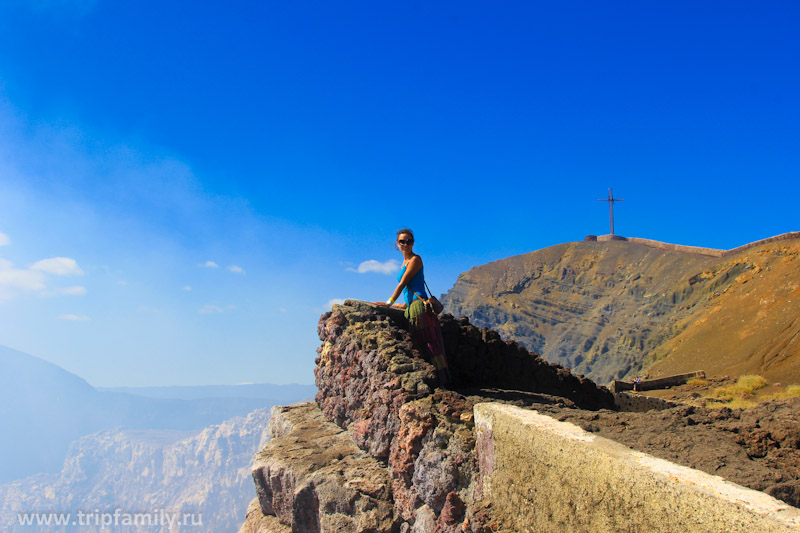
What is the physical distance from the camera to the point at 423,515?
505cm

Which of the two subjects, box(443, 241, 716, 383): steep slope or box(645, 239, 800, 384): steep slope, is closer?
box(645, 239, 800, 384): steep slope

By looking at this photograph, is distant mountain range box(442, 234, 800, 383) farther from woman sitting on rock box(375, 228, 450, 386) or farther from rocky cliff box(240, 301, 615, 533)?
woman sitting on rock box(375, 228, 450, 386)

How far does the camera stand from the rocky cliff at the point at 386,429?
16.3ft

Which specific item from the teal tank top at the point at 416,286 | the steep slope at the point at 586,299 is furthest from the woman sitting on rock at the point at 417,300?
the steep slope at the point at 586,299

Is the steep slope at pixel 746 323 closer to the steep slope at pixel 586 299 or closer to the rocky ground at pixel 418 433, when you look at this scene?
the steep slope at pixel 586 299

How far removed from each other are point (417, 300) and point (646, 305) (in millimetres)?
48490

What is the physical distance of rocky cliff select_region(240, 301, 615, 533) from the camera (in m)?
4.97

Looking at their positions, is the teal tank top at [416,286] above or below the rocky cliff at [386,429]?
above

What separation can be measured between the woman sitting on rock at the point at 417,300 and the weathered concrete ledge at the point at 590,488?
6.41ft

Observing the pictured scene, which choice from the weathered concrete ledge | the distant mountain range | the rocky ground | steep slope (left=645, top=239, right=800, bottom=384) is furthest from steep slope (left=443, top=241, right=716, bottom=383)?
the weathered concrete ledge

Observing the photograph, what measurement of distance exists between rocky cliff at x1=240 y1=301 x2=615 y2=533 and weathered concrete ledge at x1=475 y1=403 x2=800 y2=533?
36cm

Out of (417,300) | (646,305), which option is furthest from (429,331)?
(646,305)

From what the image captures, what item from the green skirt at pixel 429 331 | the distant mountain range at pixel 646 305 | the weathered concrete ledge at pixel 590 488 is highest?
the distant mountain range at pixel 646 305

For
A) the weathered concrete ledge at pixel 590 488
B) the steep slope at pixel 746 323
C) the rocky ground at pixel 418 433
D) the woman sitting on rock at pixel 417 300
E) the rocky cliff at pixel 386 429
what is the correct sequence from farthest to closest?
the steep slope at pixel 746 323 < the woman sitting on rock at pixel 417 300 < the rocky cliff at pixel 386 429 < the rocky ground at pixel 418 433 < the weathered concrete ledge at pixel 590 488
